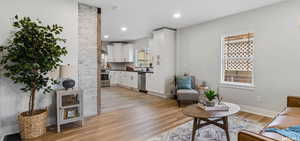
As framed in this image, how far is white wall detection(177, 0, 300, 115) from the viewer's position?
2920 millimetres

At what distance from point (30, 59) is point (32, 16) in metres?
0.87

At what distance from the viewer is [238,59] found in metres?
3.84

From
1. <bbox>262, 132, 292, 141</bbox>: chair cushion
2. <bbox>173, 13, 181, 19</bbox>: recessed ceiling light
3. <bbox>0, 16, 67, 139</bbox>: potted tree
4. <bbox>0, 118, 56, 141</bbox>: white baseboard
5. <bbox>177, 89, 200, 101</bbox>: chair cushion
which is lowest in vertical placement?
<bbox>0, 118, 56, 141</bbox>: white baseboard

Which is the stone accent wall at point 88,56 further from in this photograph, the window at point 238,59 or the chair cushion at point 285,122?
the window at point 238,59

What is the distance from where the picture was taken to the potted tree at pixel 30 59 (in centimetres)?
215

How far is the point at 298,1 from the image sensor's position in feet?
9.34

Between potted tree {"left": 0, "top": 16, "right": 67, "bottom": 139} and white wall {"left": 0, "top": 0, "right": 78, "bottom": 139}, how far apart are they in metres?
0.17

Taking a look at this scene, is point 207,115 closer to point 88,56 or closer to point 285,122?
point 285,122

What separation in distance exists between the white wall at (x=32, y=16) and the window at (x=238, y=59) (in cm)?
376

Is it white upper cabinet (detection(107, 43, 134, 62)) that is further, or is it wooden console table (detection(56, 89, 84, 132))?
white upper cabinet (detection(107, 43, 134, 62))

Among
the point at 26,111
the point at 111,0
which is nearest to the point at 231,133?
the point at 111,0

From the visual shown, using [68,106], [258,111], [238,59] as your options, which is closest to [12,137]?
[68,106]

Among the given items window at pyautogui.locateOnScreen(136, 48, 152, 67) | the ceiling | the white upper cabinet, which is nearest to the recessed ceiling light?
the ceiling

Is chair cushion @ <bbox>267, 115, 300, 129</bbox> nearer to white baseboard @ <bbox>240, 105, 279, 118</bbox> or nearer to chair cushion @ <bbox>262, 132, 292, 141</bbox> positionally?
chair cushion @ <bbox>262, 132, 292, 141</bbox>
